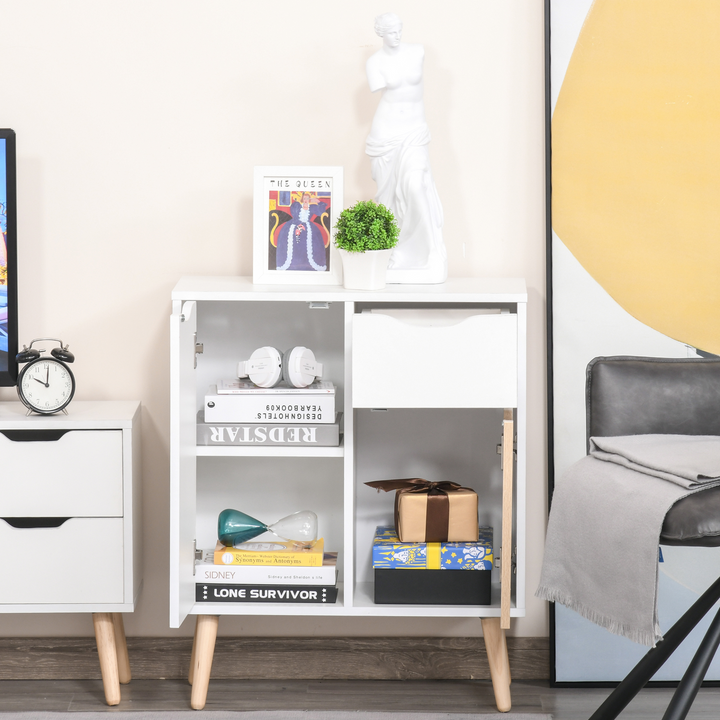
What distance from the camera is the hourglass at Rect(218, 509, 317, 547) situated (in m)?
1.80

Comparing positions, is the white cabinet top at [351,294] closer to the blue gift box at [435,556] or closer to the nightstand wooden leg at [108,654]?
the blue gift box at [435,556]

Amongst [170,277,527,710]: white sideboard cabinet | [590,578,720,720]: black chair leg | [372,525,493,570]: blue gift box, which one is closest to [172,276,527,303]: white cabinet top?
[170,277,527,710]: white sideboard cabinet

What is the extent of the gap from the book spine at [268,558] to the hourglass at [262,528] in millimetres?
52

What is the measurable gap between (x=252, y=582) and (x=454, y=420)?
0.59m

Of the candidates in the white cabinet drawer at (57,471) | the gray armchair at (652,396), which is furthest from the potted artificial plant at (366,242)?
the white cabinet drawer at (57,471)

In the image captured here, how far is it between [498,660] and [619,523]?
0.55m

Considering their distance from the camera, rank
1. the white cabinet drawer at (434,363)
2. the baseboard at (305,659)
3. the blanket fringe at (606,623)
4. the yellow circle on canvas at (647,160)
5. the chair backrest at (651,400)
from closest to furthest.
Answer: the blanket fringe at (606,623)
the white cabinet drawer at (434,363)
the chair backrest at (651,400)
the yellow circle on canvas at (647,160)
the baseboard at (305,659)

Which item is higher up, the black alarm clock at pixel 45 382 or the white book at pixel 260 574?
the black alarm clock at pixel 45 382

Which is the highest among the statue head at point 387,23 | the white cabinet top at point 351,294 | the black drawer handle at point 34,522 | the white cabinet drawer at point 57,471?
the statue head at point 387,23

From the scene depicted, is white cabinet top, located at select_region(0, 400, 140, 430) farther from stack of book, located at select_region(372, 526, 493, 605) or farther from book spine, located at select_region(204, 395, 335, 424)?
stack of book, located at select_region(372, 526, 493, 605)

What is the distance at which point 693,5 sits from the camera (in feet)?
5.82

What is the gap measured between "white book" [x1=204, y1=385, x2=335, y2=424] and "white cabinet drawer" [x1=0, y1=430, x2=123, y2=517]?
0.76 feet

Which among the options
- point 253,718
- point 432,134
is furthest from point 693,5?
point 253,718

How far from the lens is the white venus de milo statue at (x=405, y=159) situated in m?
1.73
